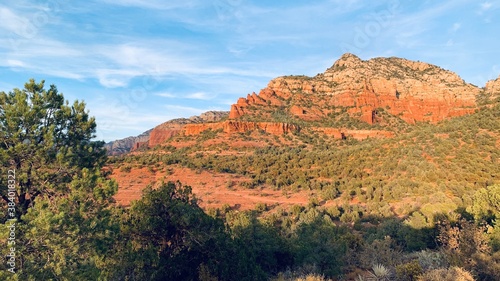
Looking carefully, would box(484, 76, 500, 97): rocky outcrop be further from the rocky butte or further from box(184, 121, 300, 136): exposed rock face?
box(184, 121, 300, 136): exposed rock face

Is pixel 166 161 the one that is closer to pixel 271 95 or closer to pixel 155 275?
pixel 155 275

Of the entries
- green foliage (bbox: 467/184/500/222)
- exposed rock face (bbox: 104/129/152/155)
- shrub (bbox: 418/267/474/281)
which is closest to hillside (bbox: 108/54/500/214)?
green foliage (bbox: 467/184/500/222)

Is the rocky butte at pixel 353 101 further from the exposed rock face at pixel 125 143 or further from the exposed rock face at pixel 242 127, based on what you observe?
the exposed rock face at pixel 125 143

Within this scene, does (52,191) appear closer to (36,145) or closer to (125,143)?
(36,145)

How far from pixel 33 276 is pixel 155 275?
10.0 ft

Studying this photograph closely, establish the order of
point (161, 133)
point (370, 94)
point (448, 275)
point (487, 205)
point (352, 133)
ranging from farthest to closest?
point (161, 133), point (370, 94), point (352, 133), point (487, 205), point (448, 275)

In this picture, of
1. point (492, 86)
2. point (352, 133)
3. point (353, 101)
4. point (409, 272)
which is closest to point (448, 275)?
point (409, 272)

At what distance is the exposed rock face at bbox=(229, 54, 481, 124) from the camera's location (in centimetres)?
7900

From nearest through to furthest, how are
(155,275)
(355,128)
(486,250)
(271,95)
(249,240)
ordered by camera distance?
1. (155,275)
2. (486,250)
3. (249,240)
4. (355,128)
5. (271,95)

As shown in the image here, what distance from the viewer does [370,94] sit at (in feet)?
270

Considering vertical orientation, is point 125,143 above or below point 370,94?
below

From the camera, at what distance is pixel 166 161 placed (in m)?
42.0

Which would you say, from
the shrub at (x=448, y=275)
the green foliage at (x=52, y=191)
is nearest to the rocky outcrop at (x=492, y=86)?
the shrub at (x=448, y=275)

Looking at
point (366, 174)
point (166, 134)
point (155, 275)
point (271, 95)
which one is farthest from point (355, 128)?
point (155, 275)
